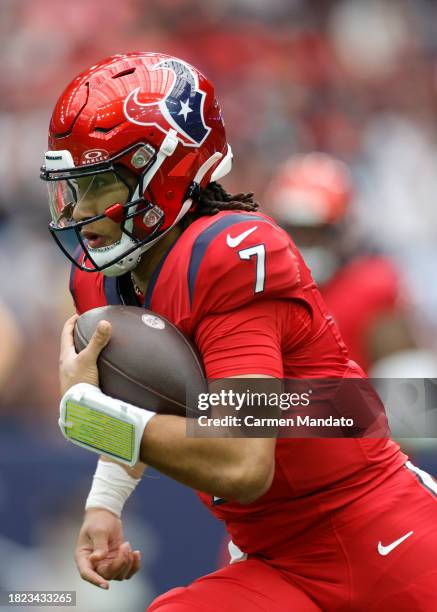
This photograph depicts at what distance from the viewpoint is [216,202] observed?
9.15ft

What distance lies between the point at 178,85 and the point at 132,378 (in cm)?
75

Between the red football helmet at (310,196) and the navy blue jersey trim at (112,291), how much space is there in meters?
2.54

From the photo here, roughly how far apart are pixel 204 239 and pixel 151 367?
1.02 feet

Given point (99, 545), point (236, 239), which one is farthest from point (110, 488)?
point (236, 239)

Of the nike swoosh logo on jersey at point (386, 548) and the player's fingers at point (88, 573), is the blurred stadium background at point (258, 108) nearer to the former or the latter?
the player's fingers at point (88, 573)

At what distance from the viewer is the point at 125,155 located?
105 inches

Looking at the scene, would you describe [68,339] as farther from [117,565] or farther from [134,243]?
[117,565]

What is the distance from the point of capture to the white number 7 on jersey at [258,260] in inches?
97.0

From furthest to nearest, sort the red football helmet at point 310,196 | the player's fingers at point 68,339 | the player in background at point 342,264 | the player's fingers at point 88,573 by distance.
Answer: the red football helmet at point 310,196 < the player in background at point 342,264 < the player's fingers at point 88,573 < the player's fingers at point 68,339

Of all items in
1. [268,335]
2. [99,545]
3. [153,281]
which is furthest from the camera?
[99,545]

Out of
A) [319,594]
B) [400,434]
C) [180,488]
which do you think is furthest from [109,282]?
[180,488]

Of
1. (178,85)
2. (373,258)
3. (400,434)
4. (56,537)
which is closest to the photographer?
(178,85)

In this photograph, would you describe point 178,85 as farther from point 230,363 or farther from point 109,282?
point 230,363

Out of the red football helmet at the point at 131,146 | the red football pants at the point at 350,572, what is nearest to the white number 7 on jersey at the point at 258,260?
the red football helmet at the point at 131,146
